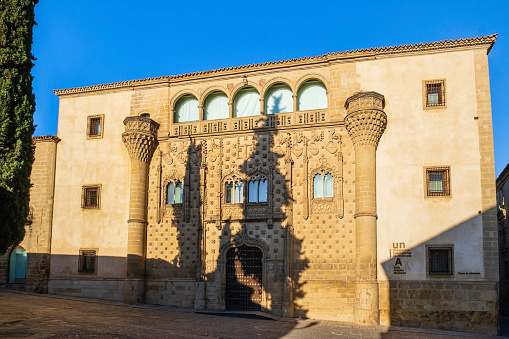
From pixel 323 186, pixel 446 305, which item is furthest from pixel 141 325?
pixel 446 305

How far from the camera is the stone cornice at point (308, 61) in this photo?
18562 mm

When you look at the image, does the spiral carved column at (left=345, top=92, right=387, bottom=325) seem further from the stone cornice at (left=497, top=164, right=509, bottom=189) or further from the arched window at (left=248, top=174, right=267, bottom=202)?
the stone cornice at (left=497, top=164, right=509, bottom=189)

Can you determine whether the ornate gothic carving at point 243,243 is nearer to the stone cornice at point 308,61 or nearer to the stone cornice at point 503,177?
the stone cornice at point 308,61

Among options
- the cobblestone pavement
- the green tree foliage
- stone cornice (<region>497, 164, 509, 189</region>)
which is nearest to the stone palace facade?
the cobblestone pavement

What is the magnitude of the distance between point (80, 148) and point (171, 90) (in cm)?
526

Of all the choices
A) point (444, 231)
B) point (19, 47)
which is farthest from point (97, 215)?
point (444, 231)

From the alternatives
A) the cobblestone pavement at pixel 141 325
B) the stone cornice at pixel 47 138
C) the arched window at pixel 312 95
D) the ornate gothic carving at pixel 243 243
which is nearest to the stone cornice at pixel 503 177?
the arched window at pixel 312 95

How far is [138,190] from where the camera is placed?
2158 centimetres

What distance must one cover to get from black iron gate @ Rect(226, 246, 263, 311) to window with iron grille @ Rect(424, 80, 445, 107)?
9.11 metres

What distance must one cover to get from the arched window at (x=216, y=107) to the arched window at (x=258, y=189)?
3.41 meters

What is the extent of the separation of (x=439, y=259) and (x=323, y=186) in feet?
16.9

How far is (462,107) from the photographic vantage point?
1844 cm

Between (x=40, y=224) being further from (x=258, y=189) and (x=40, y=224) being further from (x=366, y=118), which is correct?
(x=366, y=118)

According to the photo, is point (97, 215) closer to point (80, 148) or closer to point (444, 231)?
point (80, 148)
